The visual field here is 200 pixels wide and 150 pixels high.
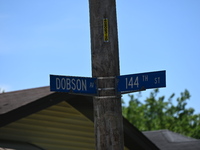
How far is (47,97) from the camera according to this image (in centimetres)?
1252

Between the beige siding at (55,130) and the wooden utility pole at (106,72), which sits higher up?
the wooden utility pole at (106,72)

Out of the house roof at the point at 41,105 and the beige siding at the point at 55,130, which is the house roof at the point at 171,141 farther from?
the beige siding at the point at 55,130

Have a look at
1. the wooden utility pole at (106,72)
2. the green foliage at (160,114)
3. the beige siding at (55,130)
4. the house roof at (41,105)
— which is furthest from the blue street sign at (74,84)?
the green foliage at (160,114)

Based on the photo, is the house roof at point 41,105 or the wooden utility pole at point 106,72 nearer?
the wooden utility pole at point 106,72

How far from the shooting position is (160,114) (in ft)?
214

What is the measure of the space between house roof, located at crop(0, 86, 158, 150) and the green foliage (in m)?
44.2

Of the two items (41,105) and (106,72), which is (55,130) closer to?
(41,105)

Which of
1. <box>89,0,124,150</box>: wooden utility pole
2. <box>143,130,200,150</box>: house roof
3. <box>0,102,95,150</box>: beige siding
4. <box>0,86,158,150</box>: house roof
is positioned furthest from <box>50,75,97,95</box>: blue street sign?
<box>143,130,200,150</box>: house roof

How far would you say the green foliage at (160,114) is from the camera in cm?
5981

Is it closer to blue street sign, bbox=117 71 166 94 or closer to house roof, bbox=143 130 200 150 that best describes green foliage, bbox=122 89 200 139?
house roof, bbox=143 130 200 150

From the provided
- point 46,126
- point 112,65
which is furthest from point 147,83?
point 46,126

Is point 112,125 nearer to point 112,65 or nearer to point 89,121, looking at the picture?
point 112,65

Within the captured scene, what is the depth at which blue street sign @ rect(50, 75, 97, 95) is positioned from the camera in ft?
24.9

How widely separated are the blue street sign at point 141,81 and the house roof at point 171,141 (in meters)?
10.3
